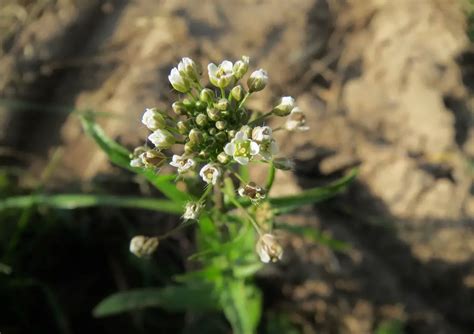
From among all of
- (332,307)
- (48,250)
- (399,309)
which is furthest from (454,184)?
(48,250)

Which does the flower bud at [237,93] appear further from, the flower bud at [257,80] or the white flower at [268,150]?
the white flower at [268,150]

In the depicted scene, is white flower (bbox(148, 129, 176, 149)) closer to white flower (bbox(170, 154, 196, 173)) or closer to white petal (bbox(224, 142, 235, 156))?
white flower (bbox(170, 154, 196, 173))

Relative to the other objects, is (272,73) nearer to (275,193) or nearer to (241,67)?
(275,193)

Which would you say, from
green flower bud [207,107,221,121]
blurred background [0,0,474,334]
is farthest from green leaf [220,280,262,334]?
green flower bud [207,107,221,121]

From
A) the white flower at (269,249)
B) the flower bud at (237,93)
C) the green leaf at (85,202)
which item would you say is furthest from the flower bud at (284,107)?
the green leaf at (85,202)

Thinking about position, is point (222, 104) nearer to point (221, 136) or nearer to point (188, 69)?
point (221, 136)

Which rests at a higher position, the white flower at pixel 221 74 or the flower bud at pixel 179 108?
the white flower at pixel 221 74
